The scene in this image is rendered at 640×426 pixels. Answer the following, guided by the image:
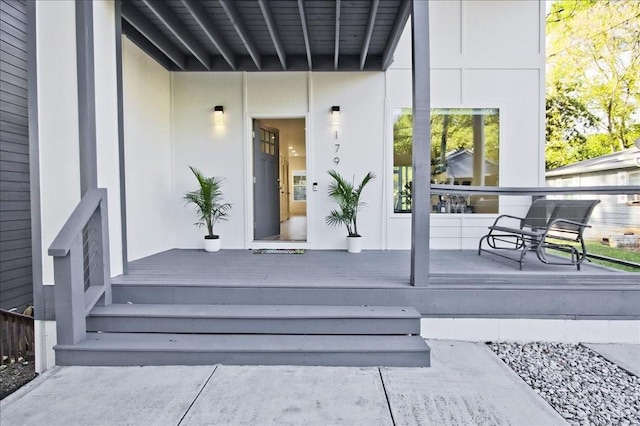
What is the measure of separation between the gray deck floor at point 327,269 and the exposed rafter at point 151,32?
260cm

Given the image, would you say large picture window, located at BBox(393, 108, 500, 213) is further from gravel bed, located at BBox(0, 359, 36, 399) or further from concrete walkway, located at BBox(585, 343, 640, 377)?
gravel bed, located at BBox(0, 359, 36, 399)

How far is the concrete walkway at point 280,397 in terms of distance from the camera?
207 centimetres

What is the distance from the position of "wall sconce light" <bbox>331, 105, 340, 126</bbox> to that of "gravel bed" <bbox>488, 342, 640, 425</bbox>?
348cm

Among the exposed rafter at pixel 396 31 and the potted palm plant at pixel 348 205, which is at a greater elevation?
the exposed rafter at pixel 396 31

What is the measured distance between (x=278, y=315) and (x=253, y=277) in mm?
654

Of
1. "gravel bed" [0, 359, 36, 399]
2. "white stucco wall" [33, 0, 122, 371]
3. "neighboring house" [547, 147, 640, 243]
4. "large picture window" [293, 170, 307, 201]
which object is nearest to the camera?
"white stucco wall" [33, 0, 122, 371]

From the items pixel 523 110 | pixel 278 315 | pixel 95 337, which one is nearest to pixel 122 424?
pixel 95 337

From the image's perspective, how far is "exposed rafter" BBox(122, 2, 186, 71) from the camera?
12.0ft

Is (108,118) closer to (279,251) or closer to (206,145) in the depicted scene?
(206,145)

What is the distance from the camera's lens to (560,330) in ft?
10.1

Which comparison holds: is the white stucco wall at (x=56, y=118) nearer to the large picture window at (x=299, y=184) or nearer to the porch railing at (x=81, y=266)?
the porch railing at (x=81, y=266)

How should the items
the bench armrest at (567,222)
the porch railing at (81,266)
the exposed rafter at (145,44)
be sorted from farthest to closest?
the exposed rafter at (145,44), the bench armrest at (567,222), the porch railing at (81,266)

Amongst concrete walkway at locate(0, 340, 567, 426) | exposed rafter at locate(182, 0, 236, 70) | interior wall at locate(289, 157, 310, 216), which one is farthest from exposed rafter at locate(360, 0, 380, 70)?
interior wall at locate(289, 157, 310, 216)

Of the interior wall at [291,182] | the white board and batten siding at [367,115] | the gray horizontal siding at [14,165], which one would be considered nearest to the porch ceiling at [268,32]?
the white board and batten siding at [367,115]
